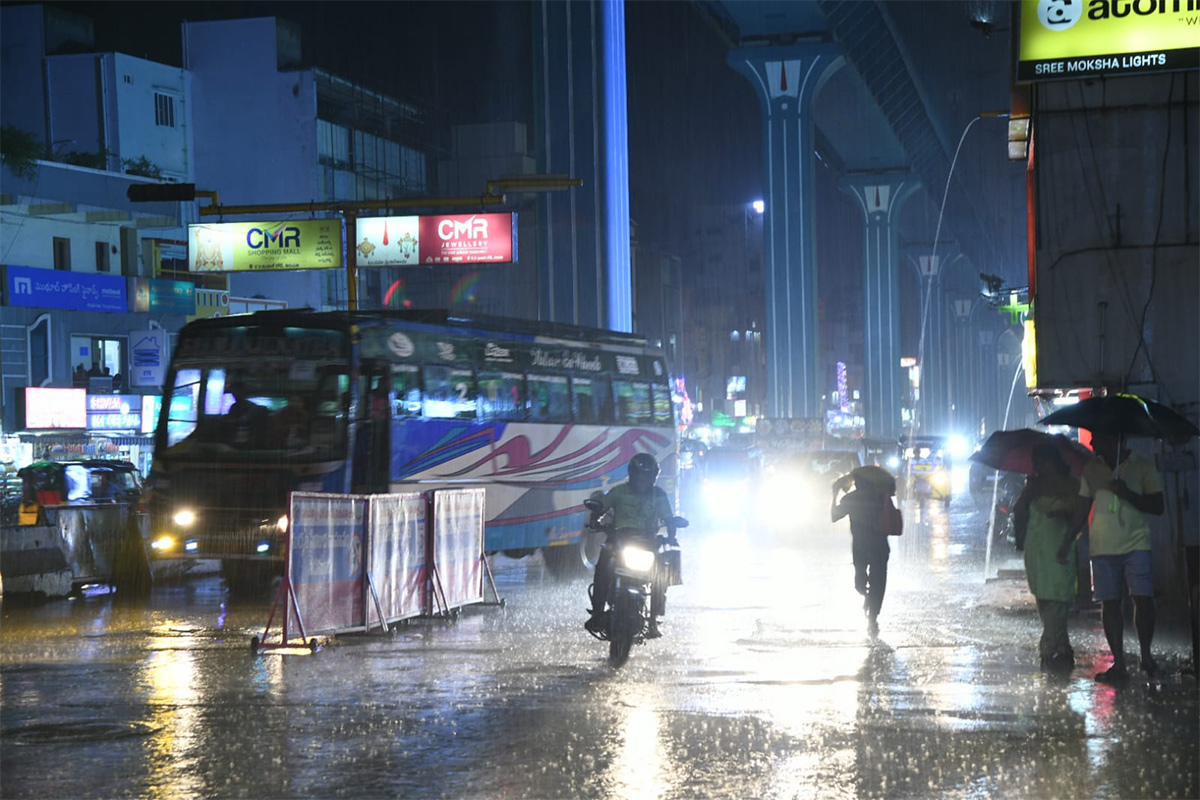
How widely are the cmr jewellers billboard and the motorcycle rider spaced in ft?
22.0

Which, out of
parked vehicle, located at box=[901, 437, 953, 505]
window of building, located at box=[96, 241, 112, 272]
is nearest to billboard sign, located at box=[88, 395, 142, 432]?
window of building, located at box=[96, 241, 112, 272]

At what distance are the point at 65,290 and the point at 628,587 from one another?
39.7 metres

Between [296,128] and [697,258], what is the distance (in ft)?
314

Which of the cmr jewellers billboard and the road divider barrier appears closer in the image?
the road divider barrier

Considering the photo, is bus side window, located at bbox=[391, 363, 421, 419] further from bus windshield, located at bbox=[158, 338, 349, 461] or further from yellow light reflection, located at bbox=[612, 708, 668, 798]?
yellow light reflection, located at bbox=[612, 708, 668, 798]

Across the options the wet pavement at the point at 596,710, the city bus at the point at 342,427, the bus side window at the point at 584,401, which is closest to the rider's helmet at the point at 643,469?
the wet pavement at the point at 596,710

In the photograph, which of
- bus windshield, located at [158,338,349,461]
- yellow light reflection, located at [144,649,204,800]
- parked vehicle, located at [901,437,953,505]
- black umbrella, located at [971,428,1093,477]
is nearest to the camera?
yellow light reflection, located at [144,649,204,800]

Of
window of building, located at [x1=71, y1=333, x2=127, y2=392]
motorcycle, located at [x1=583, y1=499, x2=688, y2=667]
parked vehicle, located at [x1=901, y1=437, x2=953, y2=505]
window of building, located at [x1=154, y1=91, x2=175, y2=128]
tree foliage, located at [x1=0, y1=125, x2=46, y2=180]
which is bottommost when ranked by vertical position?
parked vehicle, located at [x1=901, y1=437, x2=953, y2=505]

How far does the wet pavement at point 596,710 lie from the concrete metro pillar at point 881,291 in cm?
7216

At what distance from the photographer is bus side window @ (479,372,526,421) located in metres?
21.3

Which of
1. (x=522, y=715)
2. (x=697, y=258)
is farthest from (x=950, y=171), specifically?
(x=522, y=715)

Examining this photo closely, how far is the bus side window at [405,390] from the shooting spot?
19219 millimetres

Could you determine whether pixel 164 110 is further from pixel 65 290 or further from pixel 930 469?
pixel 930 469

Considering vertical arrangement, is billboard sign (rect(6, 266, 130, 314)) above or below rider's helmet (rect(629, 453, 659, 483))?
above
